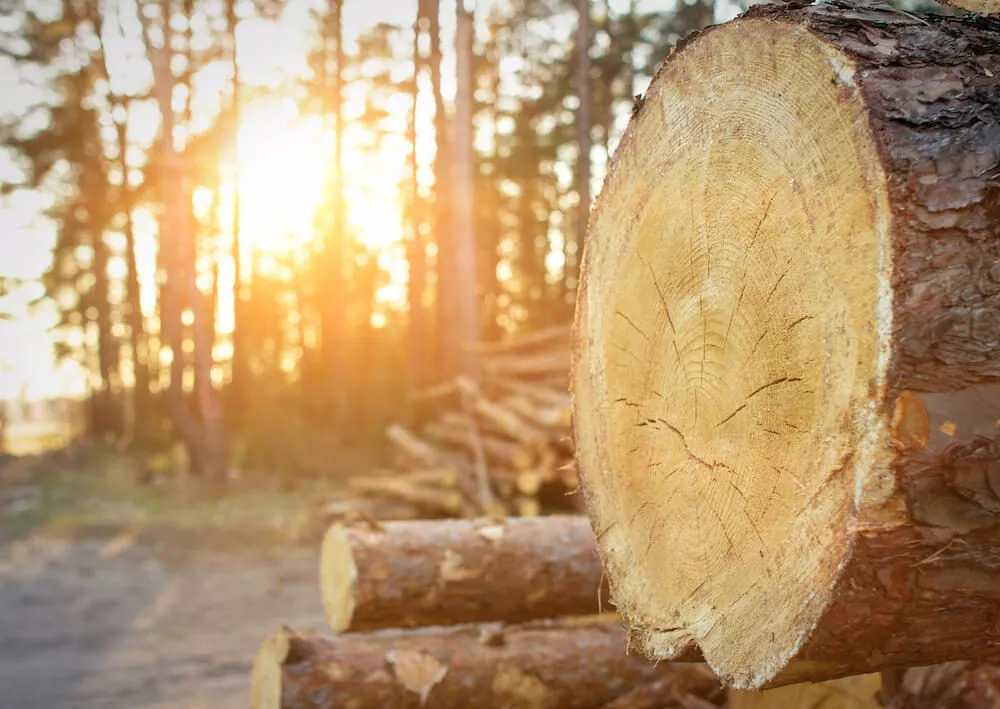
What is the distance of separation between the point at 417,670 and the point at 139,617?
4.08m

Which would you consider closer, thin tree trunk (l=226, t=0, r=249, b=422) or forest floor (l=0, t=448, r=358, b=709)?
forest floor (l=0, t=448, r=358, b=709)

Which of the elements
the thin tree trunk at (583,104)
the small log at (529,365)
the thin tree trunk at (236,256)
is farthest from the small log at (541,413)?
the thin tree trunk at (236,256)

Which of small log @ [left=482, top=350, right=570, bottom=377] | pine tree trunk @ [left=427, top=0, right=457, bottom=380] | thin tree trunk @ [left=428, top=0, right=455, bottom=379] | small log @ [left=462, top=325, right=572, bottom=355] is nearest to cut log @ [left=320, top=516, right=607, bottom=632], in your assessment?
small log @ [left=482, top=350, right=570, bottom=377]

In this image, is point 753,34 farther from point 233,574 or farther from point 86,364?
point 86,364

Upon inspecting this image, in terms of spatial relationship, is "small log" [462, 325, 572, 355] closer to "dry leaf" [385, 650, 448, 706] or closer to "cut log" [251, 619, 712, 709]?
"cut log" [251, 619, 712, 709]

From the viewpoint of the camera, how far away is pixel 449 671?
349 cm

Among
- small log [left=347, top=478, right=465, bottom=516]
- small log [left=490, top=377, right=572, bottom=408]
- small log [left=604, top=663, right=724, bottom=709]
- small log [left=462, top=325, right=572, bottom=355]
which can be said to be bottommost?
small log [left=347, top=478, right=465, bottom=516]

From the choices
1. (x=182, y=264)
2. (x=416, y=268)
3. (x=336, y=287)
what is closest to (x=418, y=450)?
(x=182, y=264)

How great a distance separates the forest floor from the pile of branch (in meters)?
1.31

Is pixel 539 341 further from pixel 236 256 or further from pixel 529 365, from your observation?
pixel 236 256

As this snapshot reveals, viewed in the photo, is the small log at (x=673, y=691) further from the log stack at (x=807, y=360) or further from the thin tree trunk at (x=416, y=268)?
the thin tree trunk at (x=416, y=268)

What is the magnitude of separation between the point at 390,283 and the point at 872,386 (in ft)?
100

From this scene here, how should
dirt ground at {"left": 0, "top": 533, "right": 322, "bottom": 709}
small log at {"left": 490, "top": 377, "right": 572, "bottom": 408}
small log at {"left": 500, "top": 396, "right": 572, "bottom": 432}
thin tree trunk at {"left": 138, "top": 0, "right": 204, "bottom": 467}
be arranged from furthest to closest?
thin tree trunk at {"left": 138, "top": 0, "right": 204, "bottom": 467}
small log at {"left": 490, "top": 377, "right": 572, "bottom": 408}
small log at {"left": 500, "top": 396, "right": 572, "bottom": 432}
dirt ground at {"left": 0, "top": 533, "right": 322, "bottom": 709}

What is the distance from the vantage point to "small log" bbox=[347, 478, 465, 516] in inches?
369
